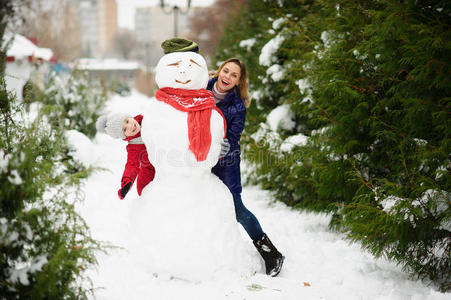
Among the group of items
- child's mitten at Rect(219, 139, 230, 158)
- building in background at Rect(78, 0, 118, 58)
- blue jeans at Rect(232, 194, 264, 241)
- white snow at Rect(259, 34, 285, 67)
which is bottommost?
blue jeans at Rect(232, 194, 264, 241)

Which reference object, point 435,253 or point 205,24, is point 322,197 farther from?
point 205,24

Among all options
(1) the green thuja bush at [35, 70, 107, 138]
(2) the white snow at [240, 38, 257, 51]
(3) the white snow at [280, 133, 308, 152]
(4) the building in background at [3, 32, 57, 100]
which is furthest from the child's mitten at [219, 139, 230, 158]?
(4) the building in background at [3, 32, 57, 100]

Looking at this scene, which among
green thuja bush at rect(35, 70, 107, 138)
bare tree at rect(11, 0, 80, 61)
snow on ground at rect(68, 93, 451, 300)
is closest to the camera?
snow on ground at rect(68, 93, 451, 300)

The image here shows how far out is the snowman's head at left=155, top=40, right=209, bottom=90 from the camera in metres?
2.98

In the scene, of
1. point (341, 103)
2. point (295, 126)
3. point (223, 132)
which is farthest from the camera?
point (295, 126)

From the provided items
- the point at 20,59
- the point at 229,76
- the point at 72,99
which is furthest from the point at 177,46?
the point at 20,59

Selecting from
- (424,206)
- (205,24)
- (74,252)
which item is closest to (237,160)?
(424,206)

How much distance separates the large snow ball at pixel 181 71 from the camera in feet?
9.79

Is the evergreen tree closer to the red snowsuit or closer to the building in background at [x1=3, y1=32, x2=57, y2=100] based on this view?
the red snowsuit

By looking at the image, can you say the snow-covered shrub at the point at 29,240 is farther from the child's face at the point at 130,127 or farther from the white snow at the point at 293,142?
the white snow at the point at 293,142

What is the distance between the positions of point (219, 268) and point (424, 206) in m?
1.72

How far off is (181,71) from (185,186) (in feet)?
3.15

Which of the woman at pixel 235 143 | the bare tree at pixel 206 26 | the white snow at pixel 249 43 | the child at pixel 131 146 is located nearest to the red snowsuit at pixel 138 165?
the child at pixel 131 146

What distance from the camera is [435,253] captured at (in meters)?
3.02
